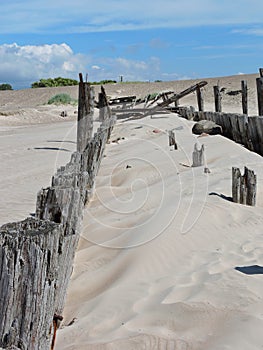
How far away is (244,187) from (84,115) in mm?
6740

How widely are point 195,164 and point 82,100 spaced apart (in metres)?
4.17

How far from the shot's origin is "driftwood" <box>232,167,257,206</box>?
6.93 m

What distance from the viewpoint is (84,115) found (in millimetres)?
13070

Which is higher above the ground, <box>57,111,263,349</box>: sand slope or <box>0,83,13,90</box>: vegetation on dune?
<box>0,83,13,90</box>: vegetation on dune

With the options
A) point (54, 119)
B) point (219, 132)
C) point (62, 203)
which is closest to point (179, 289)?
point (62, 203)

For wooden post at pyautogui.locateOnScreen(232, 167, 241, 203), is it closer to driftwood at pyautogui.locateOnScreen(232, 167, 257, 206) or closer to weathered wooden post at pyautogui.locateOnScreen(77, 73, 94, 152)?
driftwood at pyautogui.locateOnScreen(232, 167, 257, 206)

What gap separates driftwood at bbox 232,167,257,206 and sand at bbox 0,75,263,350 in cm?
20

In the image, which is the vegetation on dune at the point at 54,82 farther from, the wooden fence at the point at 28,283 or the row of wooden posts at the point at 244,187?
the wooden fence at the point at 28,283

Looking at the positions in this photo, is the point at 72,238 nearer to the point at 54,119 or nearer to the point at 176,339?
the point at 176,339

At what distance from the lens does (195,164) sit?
10.1 metres

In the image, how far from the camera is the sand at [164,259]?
3604 mm

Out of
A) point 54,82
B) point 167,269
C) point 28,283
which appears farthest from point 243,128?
point 54,82

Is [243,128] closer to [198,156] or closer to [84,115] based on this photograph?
[198,156]

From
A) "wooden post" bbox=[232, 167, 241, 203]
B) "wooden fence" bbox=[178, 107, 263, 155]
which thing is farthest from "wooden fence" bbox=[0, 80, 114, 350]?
"wooden fence" bbox=[178, 107, 263, 155]
